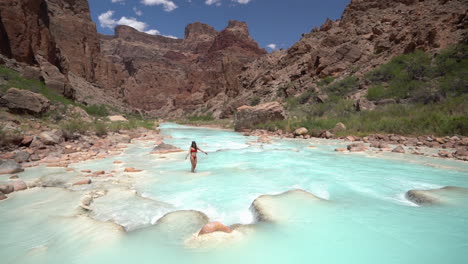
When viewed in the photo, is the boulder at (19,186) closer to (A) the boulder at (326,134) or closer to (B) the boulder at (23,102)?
(B) the boulder at (23,102)

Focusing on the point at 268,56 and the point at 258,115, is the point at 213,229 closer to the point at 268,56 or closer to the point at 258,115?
the point at 258,115

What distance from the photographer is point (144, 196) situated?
12.4ft

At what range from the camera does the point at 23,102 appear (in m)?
9.70

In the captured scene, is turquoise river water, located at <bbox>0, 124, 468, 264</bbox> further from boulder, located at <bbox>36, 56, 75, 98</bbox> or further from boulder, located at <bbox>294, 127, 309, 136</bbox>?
boulder, located at <bbox>36, 56, 75, 98</bbox>

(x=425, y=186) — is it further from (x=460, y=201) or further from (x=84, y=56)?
(x=84, y=56)

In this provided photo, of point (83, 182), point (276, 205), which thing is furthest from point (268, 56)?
point (276, 205)

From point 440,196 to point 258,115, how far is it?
50.0 ft

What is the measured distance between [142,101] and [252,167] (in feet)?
285

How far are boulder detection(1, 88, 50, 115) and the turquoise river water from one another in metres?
6.32

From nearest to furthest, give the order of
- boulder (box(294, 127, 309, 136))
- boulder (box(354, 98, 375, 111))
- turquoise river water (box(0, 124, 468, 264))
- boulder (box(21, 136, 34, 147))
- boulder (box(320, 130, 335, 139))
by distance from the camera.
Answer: turquoise river water (box(0, 124, 468, 264)), boulder (box(21, 136, 34, 147)), boulder (box(320, 130, 335, 139)), boulder (box(294, 127, 309, 136)), boulder (box(354, 98, 375, 111))

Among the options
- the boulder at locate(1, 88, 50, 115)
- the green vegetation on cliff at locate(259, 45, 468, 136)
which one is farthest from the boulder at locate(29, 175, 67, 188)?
the green vegetation on cliff at locate(259, 45, 468, 136)

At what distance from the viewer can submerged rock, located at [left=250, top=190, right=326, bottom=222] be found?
285 cm

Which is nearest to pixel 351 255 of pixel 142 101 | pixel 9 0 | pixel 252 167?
pixel 252 167

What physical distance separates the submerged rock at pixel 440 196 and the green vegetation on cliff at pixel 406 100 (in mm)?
6962
